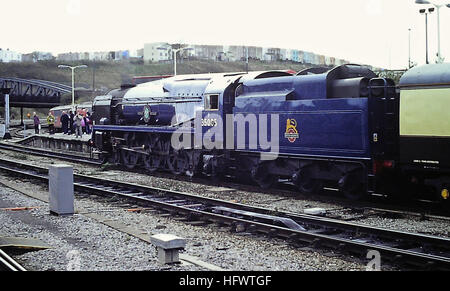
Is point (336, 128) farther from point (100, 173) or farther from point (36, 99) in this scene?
point (36, 99)

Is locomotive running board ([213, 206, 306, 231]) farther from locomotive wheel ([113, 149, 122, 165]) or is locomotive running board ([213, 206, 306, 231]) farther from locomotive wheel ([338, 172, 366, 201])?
locomotive wheel ([113, 149, 122, 165])

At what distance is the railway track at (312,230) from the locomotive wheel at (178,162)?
4584mm

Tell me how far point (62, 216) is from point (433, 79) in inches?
346

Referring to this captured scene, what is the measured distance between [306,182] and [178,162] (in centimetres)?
651

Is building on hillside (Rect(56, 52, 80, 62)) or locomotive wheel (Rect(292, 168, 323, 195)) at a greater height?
building on hillside (Rect(56, 52, 80, 62))

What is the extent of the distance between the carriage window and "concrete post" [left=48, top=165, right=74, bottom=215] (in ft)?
21.5

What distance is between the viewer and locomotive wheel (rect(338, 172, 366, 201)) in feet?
47.0

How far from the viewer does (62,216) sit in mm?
12562

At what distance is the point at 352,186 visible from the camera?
47.6 ft

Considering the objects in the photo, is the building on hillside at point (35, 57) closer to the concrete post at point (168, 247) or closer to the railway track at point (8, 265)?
the railway track at point (8, 265)

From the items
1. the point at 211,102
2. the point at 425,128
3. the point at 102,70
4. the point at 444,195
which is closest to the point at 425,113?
the point at 425,128

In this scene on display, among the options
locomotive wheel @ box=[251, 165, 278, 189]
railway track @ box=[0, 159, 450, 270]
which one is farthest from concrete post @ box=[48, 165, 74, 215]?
locomotive wheel @ box=[251, 165, 278, 189]

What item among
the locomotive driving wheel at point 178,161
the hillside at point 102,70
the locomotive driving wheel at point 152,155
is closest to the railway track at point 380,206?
the locomotive driving wheel at point 178,161

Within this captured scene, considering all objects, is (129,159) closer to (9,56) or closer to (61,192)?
(61,192)
